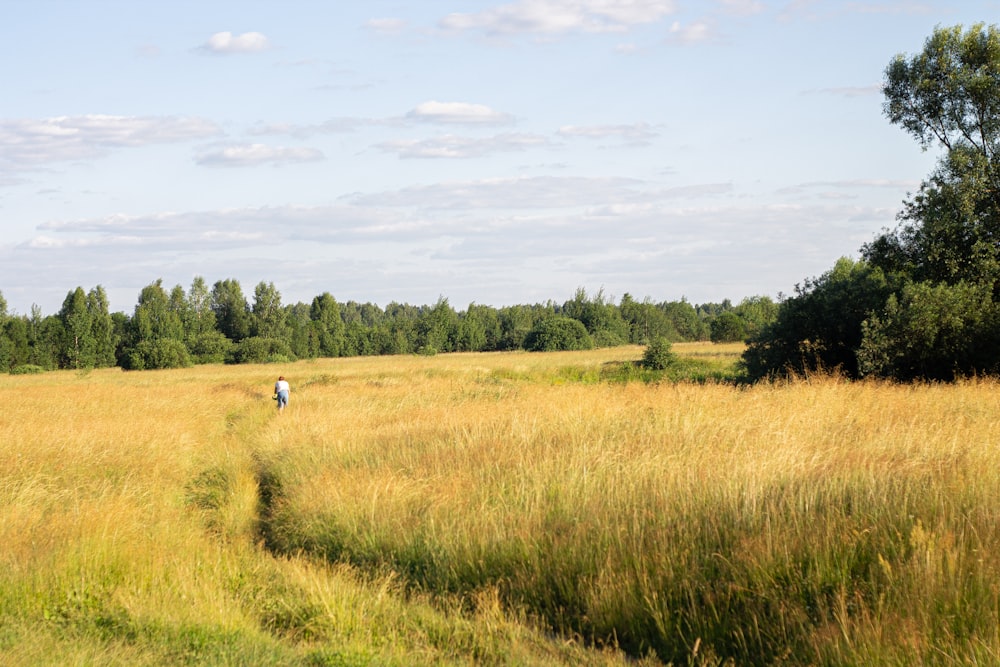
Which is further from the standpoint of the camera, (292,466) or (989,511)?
(292,466)

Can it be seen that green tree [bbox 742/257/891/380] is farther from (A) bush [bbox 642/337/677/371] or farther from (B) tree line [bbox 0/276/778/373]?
(B) tree line [bbox 0/276/778/373]

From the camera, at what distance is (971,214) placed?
73.2ft

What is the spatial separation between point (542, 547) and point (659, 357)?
130 ft

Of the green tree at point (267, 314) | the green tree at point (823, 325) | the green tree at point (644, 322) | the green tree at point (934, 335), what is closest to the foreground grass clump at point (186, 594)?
the green tree at point (934, 335)

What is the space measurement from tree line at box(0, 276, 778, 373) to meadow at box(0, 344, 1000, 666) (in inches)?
2474

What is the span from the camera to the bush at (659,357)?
45.6 meters

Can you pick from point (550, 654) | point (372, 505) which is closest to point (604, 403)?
point (372, 505)

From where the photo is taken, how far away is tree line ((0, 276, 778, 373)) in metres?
77.8

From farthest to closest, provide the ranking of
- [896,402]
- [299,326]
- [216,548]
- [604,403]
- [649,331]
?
[649,331]
[299,326]
[604,403]
[896,402]
[216,548]

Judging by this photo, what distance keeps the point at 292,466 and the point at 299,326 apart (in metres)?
93.7

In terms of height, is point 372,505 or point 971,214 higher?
point 971,214

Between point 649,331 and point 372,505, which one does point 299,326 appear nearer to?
point 649,331

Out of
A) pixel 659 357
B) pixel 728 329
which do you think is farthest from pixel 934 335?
pixel 728 329

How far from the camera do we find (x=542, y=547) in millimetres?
7434
